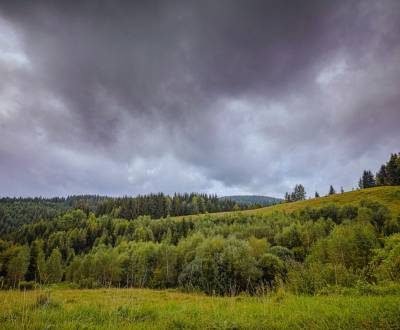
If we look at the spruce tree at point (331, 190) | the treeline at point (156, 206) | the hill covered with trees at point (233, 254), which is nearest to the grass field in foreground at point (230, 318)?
the hill covered with trees at point (233, 254)

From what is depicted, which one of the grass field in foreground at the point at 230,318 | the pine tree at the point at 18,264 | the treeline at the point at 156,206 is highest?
the treeline at the point at 156,206

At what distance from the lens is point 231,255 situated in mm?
42125

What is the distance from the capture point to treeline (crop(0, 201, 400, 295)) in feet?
45.9

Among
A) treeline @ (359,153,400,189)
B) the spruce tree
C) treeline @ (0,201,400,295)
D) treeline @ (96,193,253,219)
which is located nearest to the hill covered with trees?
treeline @ (0,201,400,295)

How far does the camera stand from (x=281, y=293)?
966cm

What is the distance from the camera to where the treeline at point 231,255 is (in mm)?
13995

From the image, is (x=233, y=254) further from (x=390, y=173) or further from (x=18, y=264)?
(x=390, y=173)

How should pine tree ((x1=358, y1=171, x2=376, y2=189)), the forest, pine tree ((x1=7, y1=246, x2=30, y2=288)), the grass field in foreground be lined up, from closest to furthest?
the grass field in foreground, the forest, pine tree ((x1=7, y1=246, x2=30, y2=288)), pine tree ((x1=358, y1=171, x2=376, y2=189))

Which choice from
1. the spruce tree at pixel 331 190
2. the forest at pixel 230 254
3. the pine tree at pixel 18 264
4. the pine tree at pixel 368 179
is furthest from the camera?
the spruce tree at pixel 331 190

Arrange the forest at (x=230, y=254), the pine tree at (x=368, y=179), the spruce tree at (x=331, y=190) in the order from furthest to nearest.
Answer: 1. the spruce tree at (x=331, y=190)
2. the pine tree at (x=368, y=179)
3. the forest at (x=230, y=254)

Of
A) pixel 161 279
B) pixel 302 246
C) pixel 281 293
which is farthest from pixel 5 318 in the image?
pixel 302 246

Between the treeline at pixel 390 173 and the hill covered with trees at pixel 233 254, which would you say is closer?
the hill covered with trees at pixel 233 254

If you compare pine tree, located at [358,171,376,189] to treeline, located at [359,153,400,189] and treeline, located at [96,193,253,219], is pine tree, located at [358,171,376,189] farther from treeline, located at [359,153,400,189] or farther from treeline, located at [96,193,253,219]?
treeline, located at [96,193,253,219]

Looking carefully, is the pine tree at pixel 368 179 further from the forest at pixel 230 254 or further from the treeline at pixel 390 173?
the forest at pixel 230 254
